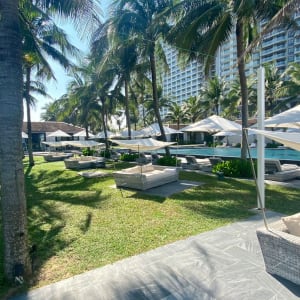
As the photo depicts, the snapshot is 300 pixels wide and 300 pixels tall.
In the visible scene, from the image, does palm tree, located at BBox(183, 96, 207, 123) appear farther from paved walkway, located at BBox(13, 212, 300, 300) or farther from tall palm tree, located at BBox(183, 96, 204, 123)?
paved walkway, located at BBox(13, 212, 300, 300)

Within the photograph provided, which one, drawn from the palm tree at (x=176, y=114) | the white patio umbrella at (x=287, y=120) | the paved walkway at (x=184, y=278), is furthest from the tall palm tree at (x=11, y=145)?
the palm tree at (x=176, y=114)

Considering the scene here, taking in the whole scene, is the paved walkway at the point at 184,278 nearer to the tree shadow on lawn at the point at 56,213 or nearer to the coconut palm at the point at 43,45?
the tree shadow on lawn at the point at 56,213

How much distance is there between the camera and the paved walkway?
3.49 metres

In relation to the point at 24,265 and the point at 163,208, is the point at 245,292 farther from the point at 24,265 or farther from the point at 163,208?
the point at 163,208

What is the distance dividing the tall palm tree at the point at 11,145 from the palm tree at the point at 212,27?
8.72m

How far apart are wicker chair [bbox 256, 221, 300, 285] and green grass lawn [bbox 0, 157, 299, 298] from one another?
192cm

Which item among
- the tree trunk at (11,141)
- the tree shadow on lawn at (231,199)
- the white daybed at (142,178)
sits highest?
the tree trunk at (11,141)

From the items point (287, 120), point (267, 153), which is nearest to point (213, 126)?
point (287, 120)

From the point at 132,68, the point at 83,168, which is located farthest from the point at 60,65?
the point at 83,168

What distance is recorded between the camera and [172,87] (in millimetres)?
113625

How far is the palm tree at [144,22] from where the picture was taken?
46.8ft

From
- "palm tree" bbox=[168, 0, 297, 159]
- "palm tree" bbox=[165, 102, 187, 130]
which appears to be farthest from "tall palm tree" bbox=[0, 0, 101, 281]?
"palm tree" bbox=[165, 102, 187, 130]

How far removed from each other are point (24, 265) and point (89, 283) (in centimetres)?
103

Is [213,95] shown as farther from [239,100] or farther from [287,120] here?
[287,120]
